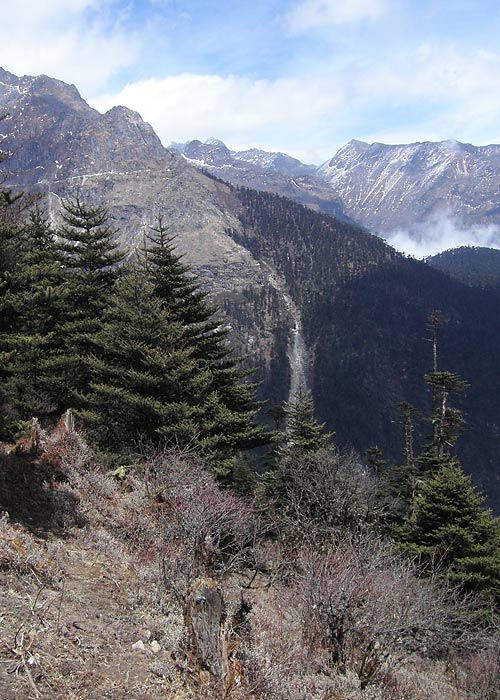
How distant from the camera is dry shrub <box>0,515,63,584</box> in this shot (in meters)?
9.44

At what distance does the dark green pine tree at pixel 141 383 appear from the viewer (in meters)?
22.0

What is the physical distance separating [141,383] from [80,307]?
796 cm

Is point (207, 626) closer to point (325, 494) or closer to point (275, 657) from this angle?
point (275, 657)

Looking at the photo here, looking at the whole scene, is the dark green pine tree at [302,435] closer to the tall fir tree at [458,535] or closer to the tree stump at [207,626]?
the tall fir tree at [458,535]

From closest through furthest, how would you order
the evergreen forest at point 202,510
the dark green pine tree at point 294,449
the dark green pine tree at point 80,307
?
the evergreen forest at point 202,510, the dark green pine tree at point 80,307, the dark green pine tree at point 294,449

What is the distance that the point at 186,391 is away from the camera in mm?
23688

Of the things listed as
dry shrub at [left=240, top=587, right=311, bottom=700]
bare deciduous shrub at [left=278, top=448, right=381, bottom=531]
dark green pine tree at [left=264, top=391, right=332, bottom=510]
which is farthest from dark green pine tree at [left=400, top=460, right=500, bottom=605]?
dry shrub at [left=240, top=587, right=311, bottom=700]

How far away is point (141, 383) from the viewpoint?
2259 centimetres

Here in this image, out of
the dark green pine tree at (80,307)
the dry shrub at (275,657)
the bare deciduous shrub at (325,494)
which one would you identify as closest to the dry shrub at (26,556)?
the dry shrub at (275,657)

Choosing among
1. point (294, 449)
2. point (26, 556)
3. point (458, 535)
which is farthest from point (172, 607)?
point (294, 449)

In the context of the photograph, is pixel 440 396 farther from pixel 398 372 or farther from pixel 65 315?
pixel 398 372

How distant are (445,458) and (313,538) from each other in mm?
23074

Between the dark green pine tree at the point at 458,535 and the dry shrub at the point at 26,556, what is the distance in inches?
664

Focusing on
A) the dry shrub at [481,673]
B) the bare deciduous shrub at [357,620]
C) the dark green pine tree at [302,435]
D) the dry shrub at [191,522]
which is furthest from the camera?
the dark green pine tree at [302,435]
